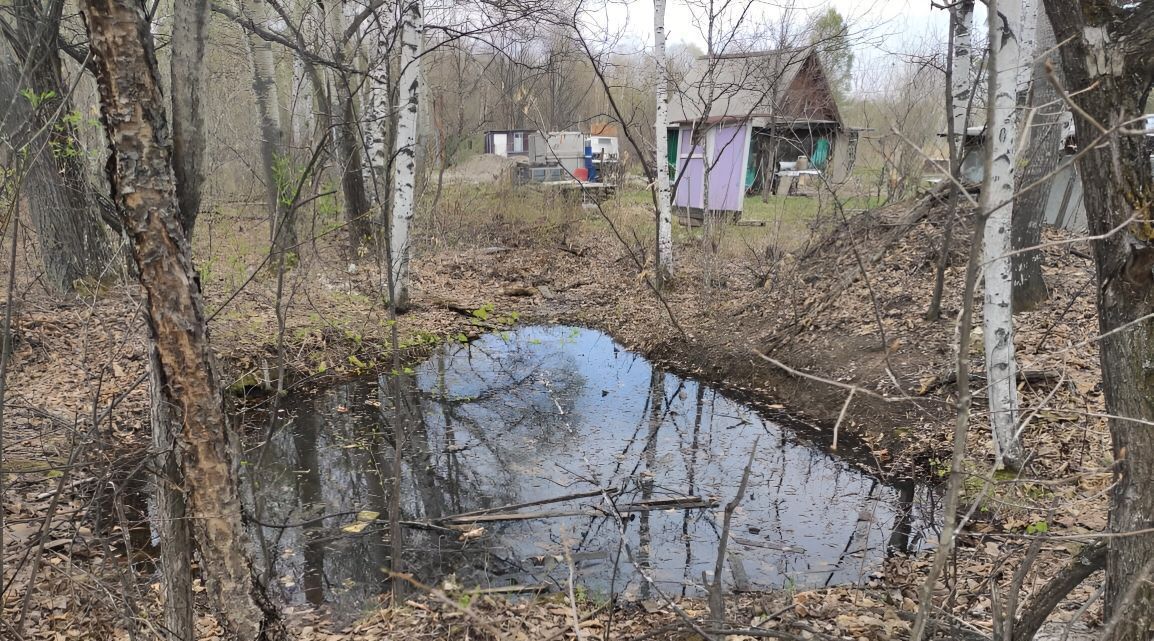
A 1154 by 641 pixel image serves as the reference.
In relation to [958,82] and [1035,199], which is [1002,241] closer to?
[1035,199]

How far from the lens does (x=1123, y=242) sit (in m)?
2.35

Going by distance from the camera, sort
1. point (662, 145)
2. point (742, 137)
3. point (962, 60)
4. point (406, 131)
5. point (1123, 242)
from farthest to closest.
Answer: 1. point (742, 137)
2. point (662, 145)
3. point (406, 131)
4. point (962, 60)
5. point (1123, 242)

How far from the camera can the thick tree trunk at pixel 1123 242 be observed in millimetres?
2270

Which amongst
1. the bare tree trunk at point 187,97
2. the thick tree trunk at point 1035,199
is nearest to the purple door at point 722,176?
the thick tree trunk at point 1035,199

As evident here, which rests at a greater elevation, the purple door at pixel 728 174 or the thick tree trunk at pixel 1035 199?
the purple door at pixel 728 174

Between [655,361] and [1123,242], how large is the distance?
24.6 ft

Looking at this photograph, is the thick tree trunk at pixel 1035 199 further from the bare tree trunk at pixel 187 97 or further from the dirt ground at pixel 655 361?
the bare tree trunk at pixel 187 97

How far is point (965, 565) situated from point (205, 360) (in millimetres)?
4738

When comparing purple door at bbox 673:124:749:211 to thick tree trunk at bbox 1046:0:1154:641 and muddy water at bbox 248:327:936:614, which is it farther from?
thick tree trunk at bbox 1046:0:1154:641

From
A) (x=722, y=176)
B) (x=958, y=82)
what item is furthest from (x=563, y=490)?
(x=722, y=176)

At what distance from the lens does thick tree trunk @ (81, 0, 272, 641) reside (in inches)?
101

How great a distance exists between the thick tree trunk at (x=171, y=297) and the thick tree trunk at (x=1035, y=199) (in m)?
6.78

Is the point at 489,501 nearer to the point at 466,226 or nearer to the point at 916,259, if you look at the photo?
the point at 916,259

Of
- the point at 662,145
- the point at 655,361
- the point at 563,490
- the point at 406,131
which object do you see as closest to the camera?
the point at 563,490
